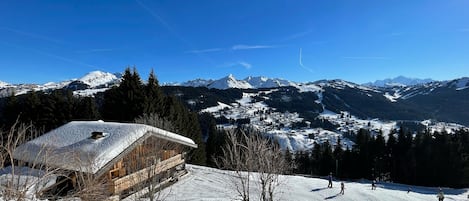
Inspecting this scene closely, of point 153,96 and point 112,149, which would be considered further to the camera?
point 153,96

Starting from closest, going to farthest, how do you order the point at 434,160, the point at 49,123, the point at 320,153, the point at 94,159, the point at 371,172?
the point at 94,159 → the point at 49,123 → the point at 434,160 → the point at 371,172 → the point at 320,153

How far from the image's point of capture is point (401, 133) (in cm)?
7762

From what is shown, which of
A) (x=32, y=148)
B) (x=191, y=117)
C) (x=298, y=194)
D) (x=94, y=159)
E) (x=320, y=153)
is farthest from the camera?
(x=320, y=153)

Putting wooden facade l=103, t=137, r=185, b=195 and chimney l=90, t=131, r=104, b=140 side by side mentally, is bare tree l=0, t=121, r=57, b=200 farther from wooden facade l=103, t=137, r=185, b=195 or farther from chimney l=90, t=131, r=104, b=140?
chimney l=90, t=131, r=104, b=140

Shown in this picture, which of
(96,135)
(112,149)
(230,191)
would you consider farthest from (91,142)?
(230,191)

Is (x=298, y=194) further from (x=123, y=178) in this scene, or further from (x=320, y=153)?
(x=320, y=153)

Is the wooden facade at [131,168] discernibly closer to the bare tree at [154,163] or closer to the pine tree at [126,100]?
the bare tree at [154,163]

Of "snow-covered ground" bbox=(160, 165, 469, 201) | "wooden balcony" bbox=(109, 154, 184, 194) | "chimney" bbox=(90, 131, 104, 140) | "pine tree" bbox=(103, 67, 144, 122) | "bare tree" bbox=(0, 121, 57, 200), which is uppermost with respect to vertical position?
"pine tree" bbox=(103, 67, 144, 122)

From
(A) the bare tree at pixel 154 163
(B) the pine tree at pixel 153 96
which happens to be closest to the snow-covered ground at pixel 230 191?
(A) the bare tree at pixel 154 163

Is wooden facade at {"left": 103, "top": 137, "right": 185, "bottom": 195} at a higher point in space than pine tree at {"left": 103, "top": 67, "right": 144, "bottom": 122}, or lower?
lower

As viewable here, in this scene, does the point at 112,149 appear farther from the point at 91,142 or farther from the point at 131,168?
the point at 131,168

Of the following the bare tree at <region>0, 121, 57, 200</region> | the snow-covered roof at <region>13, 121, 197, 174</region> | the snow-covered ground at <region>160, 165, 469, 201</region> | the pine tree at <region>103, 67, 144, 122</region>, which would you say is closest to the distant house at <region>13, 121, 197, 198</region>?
the snow-covered roof at <region>13, 121, 197, 174</region>

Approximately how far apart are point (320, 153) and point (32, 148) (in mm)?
76942

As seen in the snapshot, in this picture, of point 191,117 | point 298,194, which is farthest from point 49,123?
point 298,194
